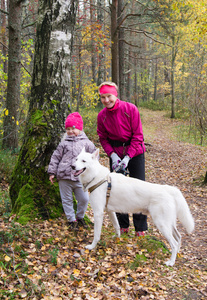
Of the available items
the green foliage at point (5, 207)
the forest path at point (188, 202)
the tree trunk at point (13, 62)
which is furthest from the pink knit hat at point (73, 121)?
the tree trunk at point (13, 62)

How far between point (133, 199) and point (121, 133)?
1141 mm

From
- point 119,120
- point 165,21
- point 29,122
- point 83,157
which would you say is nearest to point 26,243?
point 83,157

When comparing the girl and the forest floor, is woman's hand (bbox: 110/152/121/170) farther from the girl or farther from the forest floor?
the forest floor

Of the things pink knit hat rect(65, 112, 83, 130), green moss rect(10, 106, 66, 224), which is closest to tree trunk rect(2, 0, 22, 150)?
green moss rect(10, 106, 66, 224)

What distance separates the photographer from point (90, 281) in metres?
3.22

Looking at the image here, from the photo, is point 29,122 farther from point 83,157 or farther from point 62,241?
point 62,241

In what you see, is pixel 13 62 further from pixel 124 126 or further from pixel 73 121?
pixel 124 126

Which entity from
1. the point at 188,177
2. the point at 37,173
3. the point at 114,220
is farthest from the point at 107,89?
the point at 188,177

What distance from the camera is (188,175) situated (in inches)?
404

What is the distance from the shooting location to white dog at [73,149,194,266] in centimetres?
370

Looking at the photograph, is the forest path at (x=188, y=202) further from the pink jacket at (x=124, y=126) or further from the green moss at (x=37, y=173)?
the pink jacket at (x=124, y=126)

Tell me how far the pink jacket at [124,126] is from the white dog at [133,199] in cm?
60

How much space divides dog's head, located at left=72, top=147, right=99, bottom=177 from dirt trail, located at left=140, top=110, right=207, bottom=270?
259 centimetres

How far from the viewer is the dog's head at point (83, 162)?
3564 millimetres
